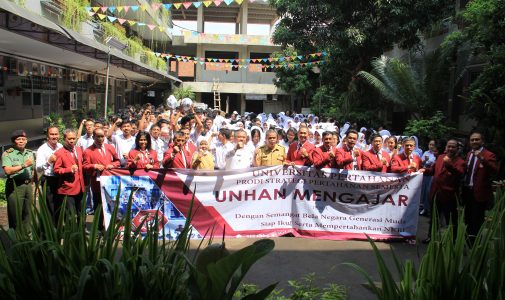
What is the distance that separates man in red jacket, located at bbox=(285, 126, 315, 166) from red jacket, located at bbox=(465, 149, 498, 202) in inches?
85.7

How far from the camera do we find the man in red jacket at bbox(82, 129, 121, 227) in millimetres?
5961

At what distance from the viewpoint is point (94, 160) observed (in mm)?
6055

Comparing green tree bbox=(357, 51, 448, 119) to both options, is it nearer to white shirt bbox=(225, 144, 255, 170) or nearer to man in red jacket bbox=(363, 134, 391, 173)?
man in red jacket bbox=(363, 134, 391, 173)

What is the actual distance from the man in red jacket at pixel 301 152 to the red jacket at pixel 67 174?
2805 millimetres

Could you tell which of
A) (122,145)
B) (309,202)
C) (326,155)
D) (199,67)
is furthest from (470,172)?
(199,67)

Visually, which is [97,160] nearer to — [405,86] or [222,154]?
[222,154]

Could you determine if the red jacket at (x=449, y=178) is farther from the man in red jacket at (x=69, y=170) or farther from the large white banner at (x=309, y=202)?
the man in red jacket at (x=69, y=170)

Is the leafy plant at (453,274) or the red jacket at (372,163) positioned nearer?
the leafy plant at (453,274)

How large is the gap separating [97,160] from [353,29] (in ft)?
38.9

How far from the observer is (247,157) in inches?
266

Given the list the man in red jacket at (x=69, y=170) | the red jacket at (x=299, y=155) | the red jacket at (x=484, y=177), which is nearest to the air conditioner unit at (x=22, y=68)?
the man in red jacket at (x=69, y=170)

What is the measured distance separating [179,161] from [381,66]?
991 cm

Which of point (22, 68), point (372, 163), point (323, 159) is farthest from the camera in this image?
point (22, 68)

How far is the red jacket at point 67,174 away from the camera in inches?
222
